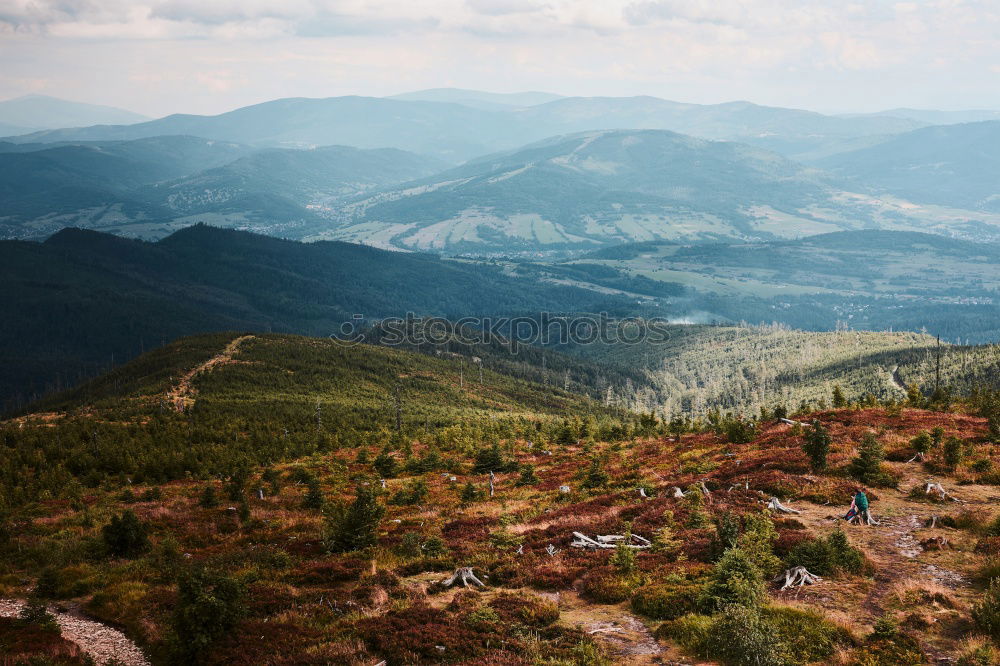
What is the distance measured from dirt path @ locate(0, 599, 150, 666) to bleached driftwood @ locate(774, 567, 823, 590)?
25200 millimetres

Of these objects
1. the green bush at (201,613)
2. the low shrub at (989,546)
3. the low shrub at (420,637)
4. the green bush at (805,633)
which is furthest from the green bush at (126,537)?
the low shrub at (989,546)

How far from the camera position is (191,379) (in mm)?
131875

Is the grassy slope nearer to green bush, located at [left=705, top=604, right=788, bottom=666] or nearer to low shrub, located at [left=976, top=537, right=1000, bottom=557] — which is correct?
low shrub, located at [left=976, top=537, right=1000, bottom=557]

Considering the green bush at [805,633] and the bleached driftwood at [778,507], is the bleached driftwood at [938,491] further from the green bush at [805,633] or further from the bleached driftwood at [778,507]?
the green bush at [805,633]

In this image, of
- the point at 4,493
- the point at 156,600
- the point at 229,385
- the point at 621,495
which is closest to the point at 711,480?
the point at 621,495

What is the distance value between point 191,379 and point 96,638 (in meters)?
116

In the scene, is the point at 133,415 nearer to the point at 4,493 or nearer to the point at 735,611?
the point at 4,493

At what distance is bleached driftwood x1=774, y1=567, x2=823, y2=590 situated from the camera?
24.5m

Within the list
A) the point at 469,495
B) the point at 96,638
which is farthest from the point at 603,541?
the point at 96,638

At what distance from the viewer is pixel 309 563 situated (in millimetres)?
32969

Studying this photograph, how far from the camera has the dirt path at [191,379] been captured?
364 ft

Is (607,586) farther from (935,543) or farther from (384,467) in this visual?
(384,467)

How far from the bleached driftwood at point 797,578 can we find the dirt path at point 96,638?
25200mm

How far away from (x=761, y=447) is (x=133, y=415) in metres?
88.7
